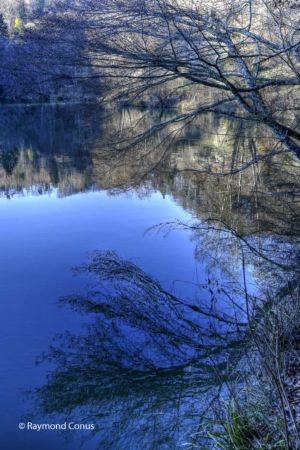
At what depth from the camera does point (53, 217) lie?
33.0ft

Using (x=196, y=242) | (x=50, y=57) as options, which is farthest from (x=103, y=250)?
(x=50, y=57)

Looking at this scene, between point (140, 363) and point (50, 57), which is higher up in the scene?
point (50, 57)

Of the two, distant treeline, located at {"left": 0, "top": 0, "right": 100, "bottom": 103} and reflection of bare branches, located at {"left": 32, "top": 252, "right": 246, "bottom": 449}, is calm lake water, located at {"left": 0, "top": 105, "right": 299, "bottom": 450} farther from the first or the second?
distant treeline, located at {"left": 0, "top": 0, "right": 100, "bottom": 103}

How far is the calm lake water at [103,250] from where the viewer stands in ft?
13.0

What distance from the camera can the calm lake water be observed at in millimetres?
3971

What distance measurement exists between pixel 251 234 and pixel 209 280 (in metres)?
2.28

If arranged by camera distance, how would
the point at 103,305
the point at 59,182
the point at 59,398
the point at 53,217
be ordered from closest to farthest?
1. the point at 59,398
2. the point at 103,305
3. the point at 53,217
4. the point at 59,182

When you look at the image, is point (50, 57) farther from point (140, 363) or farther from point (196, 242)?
point (140, 363)

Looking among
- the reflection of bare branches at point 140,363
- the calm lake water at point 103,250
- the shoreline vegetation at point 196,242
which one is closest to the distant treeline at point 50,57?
the shoreline vegetation at point 196,242

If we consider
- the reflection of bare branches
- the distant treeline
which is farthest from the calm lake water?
the distant treeline

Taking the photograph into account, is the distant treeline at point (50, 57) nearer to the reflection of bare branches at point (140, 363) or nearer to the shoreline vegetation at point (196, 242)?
the shoreline vegetation at point (196, 242)

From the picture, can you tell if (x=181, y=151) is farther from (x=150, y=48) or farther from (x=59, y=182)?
(x=150, y=48)


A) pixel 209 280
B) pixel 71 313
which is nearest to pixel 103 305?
pixel 71 313

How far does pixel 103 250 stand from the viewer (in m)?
7.71
